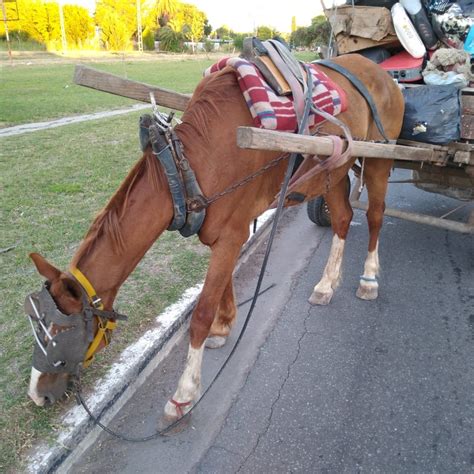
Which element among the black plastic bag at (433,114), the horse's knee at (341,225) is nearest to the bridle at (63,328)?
the horse's knee at (341,225)

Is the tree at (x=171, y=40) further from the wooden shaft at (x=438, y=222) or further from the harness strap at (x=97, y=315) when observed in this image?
the harness strap at (x=97, y=315)

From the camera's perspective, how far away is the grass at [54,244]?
250 cm

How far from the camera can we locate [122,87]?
9.70ft

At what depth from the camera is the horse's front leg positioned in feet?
8.40

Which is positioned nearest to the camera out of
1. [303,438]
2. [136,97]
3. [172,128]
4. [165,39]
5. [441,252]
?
[172,128]

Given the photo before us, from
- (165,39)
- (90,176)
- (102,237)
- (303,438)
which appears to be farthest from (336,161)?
(165,39)

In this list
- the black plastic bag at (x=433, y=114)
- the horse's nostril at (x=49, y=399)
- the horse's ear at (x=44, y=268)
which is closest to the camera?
the horse's ear at (x=44, y=268)

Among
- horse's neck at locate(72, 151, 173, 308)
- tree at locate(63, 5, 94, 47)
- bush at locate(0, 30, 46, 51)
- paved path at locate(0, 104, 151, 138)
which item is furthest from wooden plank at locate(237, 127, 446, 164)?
tree at locate(63, 5, 94, 47)

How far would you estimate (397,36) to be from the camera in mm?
4379

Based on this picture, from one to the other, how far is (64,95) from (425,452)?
15.4 m

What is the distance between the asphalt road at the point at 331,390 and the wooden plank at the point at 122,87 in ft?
5.38

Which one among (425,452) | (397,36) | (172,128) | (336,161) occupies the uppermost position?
(397,36)

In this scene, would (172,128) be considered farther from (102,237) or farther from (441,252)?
(441,252)

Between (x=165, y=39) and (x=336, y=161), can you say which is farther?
(x=165, y=39)
